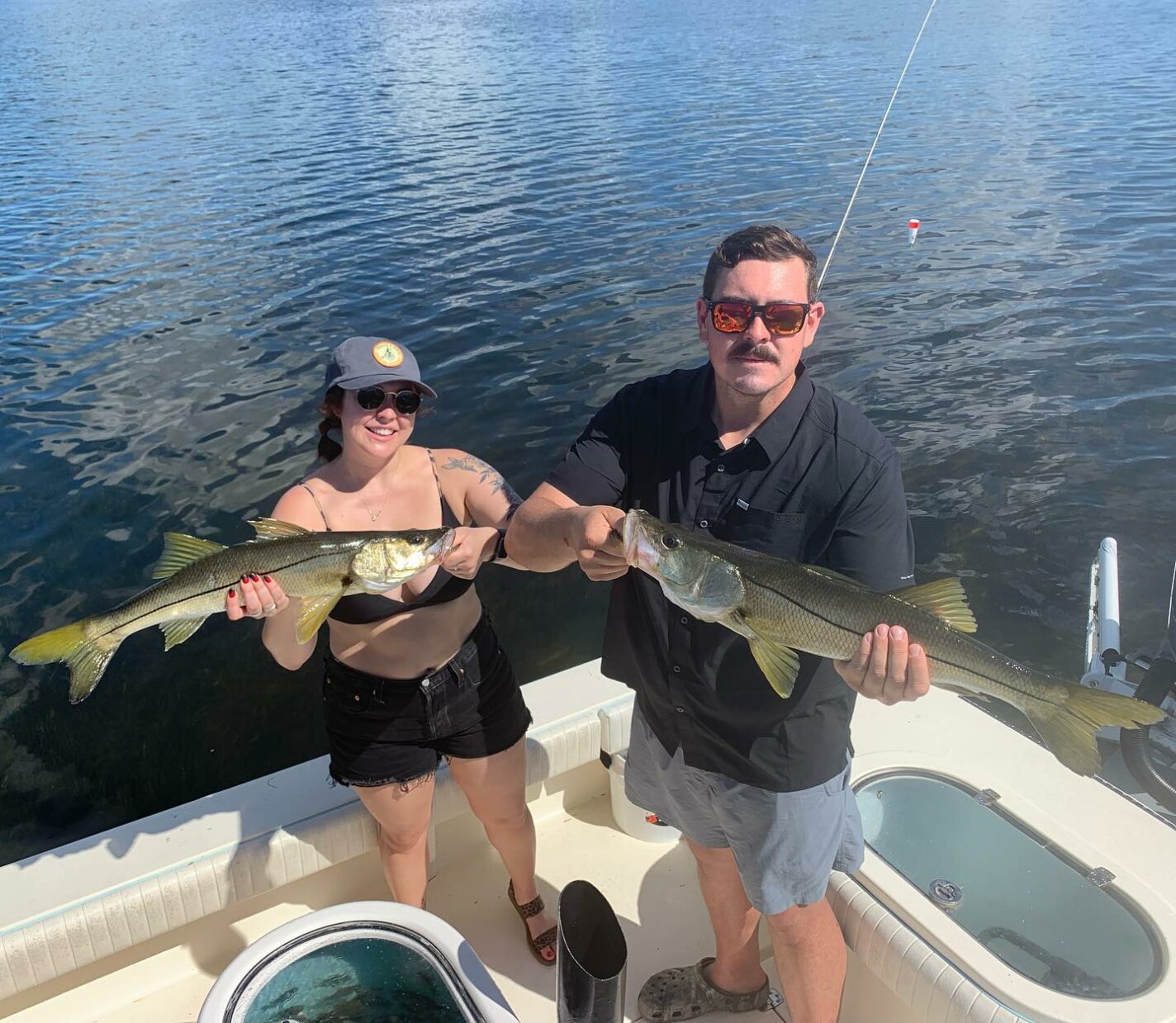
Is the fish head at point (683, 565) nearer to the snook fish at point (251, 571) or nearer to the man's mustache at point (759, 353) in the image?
the man's mustache at point (759, 353)

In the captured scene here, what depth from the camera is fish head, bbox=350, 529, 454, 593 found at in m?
3.59

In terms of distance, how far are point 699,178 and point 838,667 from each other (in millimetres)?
20007

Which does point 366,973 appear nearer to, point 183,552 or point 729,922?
point 729,922

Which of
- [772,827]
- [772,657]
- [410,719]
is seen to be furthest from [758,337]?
[410,719]

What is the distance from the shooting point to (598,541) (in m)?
3.00

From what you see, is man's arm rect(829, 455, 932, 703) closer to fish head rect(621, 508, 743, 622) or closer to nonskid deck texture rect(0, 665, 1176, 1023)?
fish head rect(621, 508, 743, 622)

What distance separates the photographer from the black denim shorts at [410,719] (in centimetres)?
381

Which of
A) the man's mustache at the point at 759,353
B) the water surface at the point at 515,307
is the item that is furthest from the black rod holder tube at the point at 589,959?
the water surface at the point at 515,307

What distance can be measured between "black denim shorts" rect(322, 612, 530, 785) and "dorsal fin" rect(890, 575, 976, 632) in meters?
1.83

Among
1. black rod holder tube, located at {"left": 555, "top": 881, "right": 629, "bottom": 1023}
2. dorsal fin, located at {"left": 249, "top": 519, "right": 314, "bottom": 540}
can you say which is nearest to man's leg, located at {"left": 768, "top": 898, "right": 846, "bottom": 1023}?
black rod holder tube, located at {"left": 555, "top": 881, "right": 629, "bottom": 1023}

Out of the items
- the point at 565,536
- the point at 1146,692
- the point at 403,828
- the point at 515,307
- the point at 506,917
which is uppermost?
the point at 565,536

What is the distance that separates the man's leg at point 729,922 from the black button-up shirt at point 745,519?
59 centimetres

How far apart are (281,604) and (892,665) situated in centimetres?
232

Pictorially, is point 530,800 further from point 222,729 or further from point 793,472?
point 222,729
